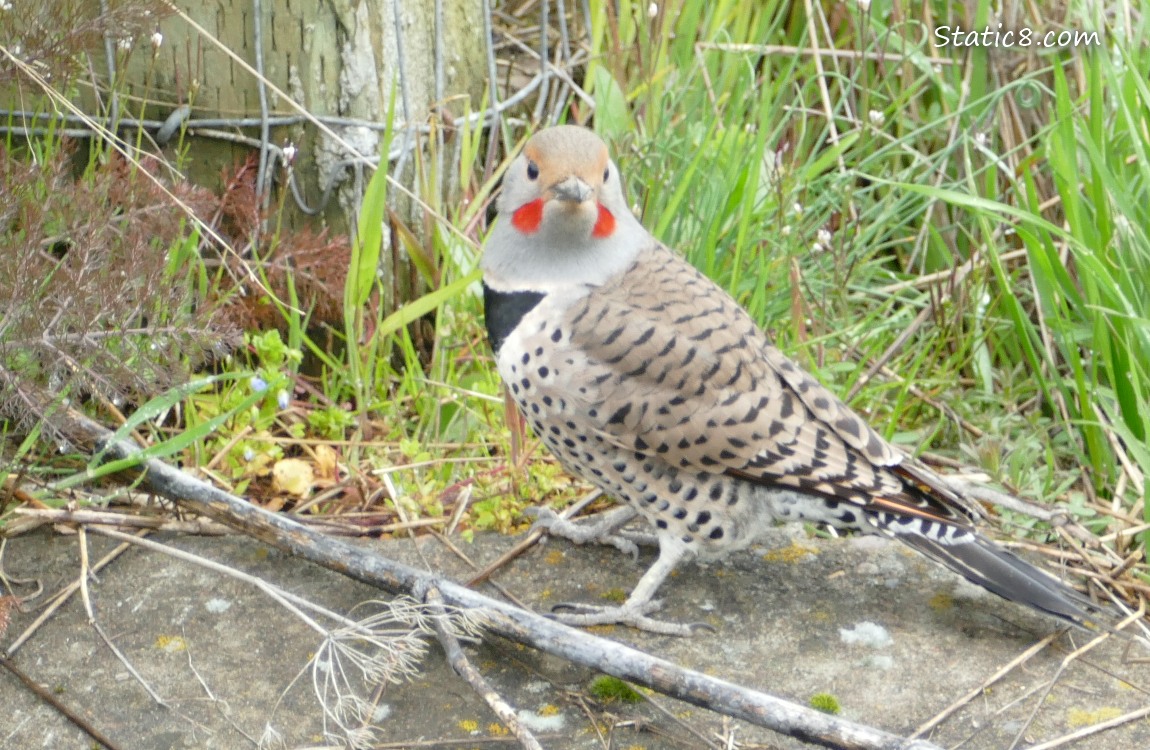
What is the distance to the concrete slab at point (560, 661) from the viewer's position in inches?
104

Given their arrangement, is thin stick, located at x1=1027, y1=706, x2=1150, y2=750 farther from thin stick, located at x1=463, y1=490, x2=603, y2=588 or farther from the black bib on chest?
the black bib on chest

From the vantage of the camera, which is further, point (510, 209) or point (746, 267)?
point (746, 267)

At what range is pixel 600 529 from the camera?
11.2 feet

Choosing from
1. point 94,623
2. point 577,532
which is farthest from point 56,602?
point 577,532

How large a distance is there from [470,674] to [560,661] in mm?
342

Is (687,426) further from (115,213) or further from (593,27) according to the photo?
(593,27)

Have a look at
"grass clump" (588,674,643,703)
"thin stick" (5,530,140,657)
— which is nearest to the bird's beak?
"grass clump" (588,674,643,703)

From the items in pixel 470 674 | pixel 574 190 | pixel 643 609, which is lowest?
pixel 643 609

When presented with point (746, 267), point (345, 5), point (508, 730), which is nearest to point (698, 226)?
point (746, 267)

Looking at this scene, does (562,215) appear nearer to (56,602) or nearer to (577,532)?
(577,532)

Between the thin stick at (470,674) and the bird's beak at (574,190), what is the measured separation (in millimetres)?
964

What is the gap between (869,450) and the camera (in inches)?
122

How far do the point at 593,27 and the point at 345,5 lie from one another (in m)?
1.26

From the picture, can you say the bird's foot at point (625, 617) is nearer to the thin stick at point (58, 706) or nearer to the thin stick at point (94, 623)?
the thin stick at point (94, 623)
